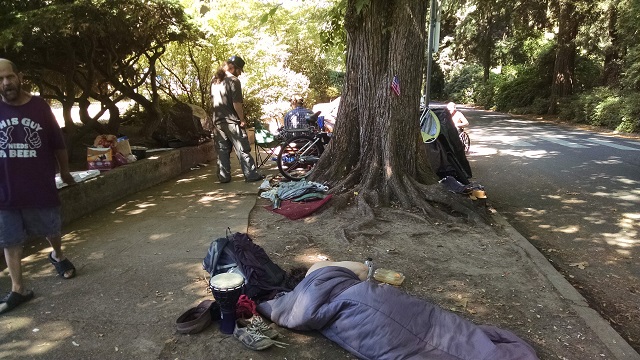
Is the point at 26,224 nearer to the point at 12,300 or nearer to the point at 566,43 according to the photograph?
the point at 12,300

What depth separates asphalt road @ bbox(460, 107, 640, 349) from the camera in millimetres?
4293

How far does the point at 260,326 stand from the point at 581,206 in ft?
18.5

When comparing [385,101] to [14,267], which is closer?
[14,267]

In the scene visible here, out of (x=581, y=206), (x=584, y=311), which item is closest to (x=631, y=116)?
(x=581, y=206)

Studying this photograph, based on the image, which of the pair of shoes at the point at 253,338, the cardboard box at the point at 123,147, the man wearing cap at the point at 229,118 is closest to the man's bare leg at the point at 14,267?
the pair of shoes at the point at 253,338

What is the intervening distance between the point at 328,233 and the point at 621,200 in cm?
488

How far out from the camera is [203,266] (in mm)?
3938

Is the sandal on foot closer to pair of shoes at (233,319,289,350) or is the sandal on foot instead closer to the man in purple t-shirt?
the man in purple t-shirt

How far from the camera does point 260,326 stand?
3035mm

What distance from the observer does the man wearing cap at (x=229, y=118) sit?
23.6 feet

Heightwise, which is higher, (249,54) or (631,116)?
(249,54)

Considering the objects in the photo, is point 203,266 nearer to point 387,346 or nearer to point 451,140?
point 387,346

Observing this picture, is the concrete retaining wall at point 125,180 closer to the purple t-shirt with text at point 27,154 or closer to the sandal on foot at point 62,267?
the sandal on foot at point 62,267

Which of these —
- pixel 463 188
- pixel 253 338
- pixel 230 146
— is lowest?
pixel 253 338
